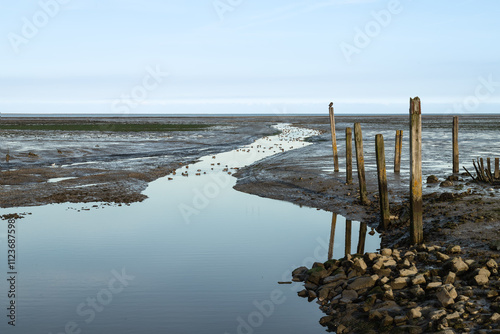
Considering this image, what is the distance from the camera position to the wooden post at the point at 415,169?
12.5 metres

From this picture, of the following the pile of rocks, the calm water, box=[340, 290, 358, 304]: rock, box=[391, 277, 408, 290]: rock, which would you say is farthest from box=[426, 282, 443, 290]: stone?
the calm water

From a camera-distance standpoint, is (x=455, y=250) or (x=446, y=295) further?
(x=455, y=250)

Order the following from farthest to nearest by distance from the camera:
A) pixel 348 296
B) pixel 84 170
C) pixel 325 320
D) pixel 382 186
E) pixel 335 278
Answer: pixel 84 170, pixel 382 186, pixel 335 278, pixel 348 296, pixel 325 320

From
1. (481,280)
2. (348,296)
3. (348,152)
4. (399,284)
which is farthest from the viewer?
(348,152)

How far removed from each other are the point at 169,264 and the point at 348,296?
4.92 metres

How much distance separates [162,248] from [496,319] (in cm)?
906

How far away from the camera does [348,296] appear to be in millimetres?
9945

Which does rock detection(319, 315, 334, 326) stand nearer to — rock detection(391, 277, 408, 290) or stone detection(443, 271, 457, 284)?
rock detection(391, 277, 408, 290)

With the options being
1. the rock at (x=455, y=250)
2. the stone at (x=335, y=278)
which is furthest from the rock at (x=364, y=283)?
the rock at (x=455, y=250)

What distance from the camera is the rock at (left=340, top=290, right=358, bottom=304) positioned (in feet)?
32.3

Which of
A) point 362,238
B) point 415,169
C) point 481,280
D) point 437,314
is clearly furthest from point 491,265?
point 362,238
